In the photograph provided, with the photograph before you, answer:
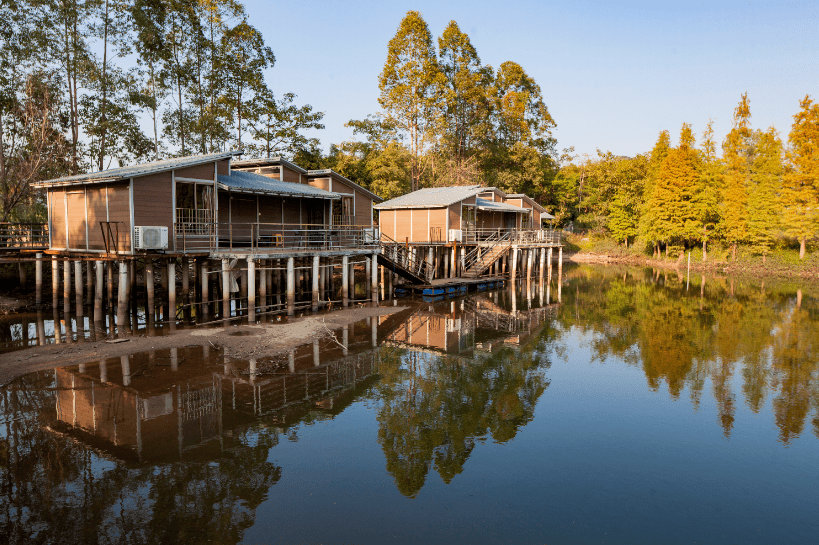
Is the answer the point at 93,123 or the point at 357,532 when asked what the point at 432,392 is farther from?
the point at 93,123

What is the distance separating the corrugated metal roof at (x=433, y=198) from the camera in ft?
112

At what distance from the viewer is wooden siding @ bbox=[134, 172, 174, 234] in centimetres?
1769

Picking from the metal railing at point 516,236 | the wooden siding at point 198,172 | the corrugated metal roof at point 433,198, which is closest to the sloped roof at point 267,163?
the wooden siding at point 198,172

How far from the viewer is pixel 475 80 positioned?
52562mm

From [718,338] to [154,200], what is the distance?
21.5 meters

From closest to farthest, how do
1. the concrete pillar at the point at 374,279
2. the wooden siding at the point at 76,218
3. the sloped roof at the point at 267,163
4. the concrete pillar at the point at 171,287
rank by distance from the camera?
1. the concrete pillar at the point at 171,287
2. the wooden siding at the point at 76,218
3. the concrete pillar at the point at 374,279
4. the sloped roof at the point at 267,163

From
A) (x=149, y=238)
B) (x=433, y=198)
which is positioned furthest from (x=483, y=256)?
(x=149, y=238)

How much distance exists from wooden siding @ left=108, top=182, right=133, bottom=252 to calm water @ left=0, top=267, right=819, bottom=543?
5.10 meters

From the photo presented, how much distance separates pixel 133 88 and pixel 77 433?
30.2 metres

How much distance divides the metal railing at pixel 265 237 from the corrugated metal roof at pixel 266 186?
1.42 metres

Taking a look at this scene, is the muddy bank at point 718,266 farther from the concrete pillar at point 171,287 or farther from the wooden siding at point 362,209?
the concrete pillar at point 171,287

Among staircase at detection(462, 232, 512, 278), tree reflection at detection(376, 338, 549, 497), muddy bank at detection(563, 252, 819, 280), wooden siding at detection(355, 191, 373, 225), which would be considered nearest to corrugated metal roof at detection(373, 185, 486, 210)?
staircase at detection(462, 232, 512, 278)

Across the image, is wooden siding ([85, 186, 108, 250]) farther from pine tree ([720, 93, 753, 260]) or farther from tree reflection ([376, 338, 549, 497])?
pine tree ([720, 93, 753, 260])

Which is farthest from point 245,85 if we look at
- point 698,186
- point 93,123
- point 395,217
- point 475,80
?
point 698,186
